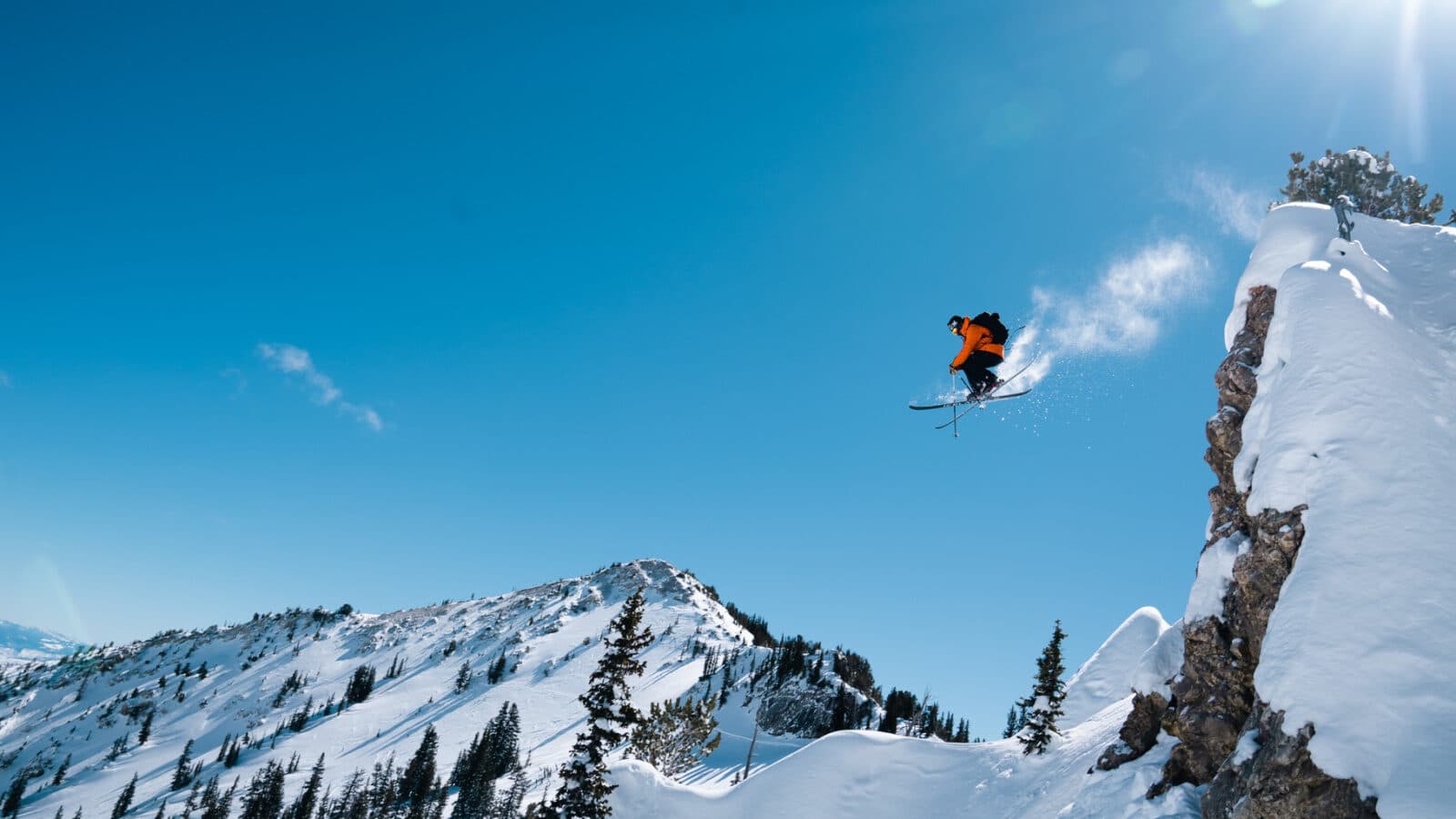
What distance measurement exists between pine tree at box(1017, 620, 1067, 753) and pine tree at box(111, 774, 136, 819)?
193 metres

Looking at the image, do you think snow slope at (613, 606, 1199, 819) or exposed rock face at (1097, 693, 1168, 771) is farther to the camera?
snow slope at (613, 606, 1199, 819)

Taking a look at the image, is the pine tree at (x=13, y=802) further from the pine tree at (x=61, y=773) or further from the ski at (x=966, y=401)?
the ski at (x=966, y=401)

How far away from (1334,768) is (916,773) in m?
17.3

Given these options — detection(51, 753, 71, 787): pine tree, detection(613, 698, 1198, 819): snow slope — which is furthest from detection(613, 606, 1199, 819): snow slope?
detection(51, 753, 71, 787): pine tree

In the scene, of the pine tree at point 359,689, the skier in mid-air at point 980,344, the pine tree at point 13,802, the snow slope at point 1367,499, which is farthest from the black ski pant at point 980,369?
the pine tree at point 13,802

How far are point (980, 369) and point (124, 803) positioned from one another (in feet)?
668

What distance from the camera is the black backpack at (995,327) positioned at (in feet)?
64.9

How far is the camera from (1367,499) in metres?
12.3

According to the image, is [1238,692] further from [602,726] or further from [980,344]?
[602,726]

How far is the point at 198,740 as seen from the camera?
18150 centimetres

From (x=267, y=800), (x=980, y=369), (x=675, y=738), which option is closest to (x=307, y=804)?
(x=267, y=800)

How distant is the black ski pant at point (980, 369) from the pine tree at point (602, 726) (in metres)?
14.2

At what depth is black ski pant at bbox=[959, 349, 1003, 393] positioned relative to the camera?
65.3 feet

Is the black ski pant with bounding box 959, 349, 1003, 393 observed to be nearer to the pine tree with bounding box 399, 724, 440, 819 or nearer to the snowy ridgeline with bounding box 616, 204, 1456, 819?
the snowy ridgeline with bounding box 616, 204, 1456, 819
